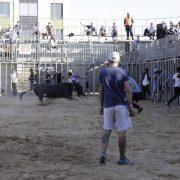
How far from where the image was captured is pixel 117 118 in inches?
357

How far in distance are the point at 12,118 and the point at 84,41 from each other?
2474cm

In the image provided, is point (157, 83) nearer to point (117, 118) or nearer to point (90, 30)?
point (90, 30)

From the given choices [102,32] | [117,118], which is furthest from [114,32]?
[117,118]

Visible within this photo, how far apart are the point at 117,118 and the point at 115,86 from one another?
0.53m

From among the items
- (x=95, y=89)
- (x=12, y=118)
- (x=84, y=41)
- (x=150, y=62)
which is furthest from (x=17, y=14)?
(x=12, y=118)

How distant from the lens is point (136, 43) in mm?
35938

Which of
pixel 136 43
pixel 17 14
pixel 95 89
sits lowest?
pixel 95 89

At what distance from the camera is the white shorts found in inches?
356

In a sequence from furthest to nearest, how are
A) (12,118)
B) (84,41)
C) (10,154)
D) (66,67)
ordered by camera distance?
(84,41) < (66,67) < (12,118) < (10,154)

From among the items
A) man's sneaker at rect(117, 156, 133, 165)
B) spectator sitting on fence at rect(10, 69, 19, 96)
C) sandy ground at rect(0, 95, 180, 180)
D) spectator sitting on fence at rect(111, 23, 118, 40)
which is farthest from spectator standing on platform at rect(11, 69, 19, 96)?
man's sneaker at rect(117, 156, 133, 165)

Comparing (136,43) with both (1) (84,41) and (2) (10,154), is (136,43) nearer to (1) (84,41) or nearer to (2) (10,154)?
(1) (84,41)

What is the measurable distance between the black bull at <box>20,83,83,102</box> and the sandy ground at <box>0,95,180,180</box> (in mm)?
9101

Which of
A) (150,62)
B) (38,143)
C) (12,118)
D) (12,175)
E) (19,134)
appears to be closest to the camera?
(12,175)

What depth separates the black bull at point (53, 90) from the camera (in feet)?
87.3
